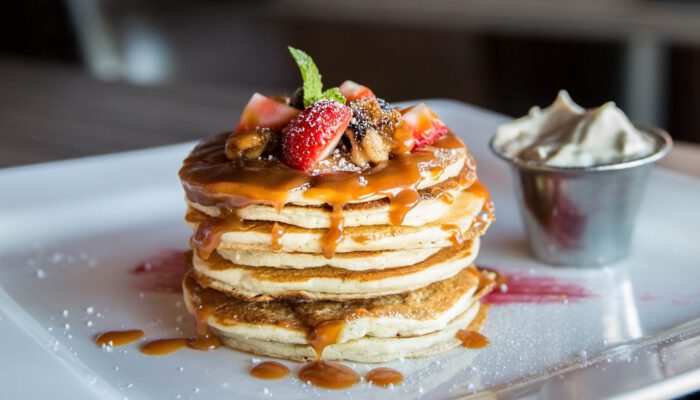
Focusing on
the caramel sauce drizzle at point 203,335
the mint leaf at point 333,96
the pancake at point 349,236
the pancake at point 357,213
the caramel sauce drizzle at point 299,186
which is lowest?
the caramel sauce drizzle at point 203,335

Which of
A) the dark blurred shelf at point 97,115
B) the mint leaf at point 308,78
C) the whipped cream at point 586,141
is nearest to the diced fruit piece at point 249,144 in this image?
the mint leaf at point 308,78

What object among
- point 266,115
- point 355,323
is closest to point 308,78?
point 266,115

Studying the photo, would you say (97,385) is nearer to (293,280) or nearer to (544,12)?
(293,280)

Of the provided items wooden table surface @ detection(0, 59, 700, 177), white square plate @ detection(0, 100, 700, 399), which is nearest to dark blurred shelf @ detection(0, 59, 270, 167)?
wooden table surface @ detection(0, 59, 700, 177)

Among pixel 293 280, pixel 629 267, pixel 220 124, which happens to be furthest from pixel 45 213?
pixel 629 267

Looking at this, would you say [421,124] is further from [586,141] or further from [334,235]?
[586,141]

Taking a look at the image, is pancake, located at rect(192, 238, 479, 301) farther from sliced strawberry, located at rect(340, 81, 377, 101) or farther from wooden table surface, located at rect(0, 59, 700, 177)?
wooden table surface, located at rect(0, 59, 700, 177)

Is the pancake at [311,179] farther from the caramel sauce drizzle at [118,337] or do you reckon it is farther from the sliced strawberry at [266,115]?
the caramel sauce drizzle at [118,337]
